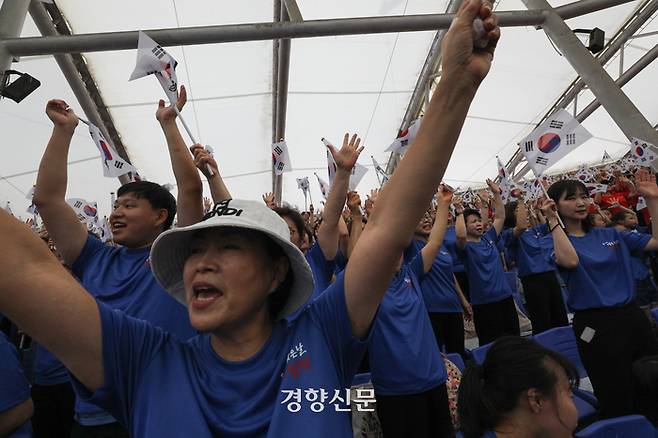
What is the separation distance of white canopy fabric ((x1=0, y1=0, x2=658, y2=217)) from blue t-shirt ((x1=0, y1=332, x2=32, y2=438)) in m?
5.30

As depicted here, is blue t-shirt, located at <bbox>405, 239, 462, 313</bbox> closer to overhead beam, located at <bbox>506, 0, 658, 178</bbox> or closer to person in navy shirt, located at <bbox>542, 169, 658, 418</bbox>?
person in navy shirt, located at <bbox>542, 169, 658, 418</bbox>

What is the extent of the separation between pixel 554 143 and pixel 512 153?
9.27 metres

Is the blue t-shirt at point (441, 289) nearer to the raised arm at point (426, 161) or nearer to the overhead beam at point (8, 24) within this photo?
the raised arm at point (426, 161)

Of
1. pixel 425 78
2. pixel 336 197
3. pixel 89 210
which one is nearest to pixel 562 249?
pixel 336 197

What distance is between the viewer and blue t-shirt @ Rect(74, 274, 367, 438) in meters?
0.89

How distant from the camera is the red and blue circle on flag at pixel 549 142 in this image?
11.9ft

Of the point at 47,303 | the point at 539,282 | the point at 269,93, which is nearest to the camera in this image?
the point at 47,303

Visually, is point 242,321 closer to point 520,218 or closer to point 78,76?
point 520,218

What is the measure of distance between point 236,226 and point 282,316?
30 centimetres

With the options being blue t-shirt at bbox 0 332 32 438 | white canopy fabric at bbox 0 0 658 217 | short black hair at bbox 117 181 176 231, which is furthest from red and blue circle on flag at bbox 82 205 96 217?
blue t-shirt at bbox 0 332 32 438

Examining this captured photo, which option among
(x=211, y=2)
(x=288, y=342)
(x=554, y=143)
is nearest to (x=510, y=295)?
(x=554, y=143)

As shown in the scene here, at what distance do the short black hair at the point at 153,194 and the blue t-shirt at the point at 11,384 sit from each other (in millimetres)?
836

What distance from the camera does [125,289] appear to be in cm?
184

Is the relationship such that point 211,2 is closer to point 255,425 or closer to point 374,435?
point 374,435
